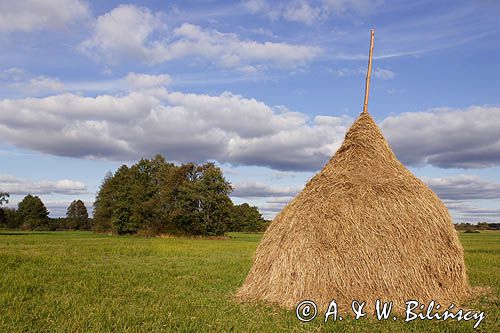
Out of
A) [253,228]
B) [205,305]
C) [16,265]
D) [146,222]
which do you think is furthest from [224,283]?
[253,228]

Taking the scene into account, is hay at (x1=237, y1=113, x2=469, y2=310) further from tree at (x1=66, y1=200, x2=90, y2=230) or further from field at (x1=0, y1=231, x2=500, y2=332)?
tree at (x1=66, y1=200, x2=90, y2=230)

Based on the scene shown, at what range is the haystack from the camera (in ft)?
34.0

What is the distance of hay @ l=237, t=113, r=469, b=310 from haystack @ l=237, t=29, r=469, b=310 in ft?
0.08

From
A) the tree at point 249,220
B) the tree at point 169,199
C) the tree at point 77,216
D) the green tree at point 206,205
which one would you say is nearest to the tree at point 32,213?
the tree at point 77,216

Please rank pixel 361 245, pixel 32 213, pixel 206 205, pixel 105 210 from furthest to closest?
pixel 32 213 < pixel 105 210 < pixel 206 205 < pixel 361 245

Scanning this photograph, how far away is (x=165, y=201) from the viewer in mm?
67562

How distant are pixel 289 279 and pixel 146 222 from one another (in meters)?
62.7

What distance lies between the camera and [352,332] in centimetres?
855

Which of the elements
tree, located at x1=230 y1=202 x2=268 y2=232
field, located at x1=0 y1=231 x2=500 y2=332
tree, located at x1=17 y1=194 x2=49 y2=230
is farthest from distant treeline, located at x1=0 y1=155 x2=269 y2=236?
field, located at x1=0 y1=231 x2=500 y2=332

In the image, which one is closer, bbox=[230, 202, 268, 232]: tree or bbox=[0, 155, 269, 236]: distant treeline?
bbox=[0, 155, 269, 236]: distant treeline

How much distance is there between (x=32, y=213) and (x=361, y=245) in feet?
380

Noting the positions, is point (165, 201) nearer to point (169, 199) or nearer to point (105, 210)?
point (169, 199)

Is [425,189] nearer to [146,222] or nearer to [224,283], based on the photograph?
[224,283]

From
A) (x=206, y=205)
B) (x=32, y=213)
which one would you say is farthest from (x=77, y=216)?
(x=206, y=205)
